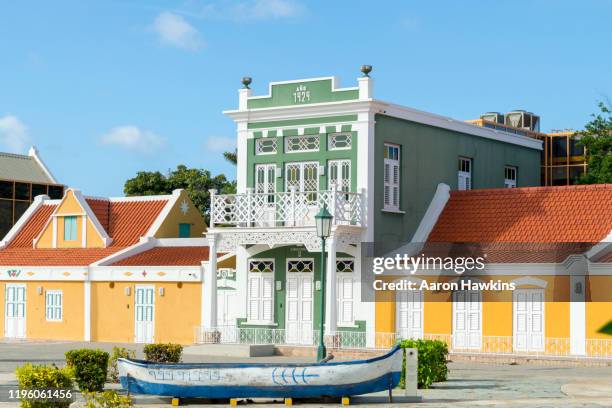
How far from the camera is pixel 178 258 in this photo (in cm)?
3788

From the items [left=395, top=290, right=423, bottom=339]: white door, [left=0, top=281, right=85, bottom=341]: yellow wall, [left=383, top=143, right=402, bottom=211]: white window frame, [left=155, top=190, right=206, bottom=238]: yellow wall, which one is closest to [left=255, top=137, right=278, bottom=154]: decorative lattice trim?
[left=383, top=143, right=402, bottom=211]: white window frame

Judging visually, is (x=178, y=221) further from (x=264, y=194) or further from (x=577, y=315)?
(x=577, y=315)

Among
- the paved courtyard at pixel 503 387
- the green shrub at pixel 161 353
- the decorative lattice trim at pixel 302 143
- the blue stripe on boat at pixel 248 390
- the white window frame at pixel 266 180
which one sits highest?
the decorative lattice trim at pixel 302 143

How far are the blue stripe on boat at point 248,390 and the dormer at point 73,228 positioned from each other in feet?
75.8

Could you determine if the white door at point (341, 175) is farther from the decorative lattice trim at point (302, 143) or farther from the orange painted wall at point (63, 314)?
the orange painted wall at point (63, 314)

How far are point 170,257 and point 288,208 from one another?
21.3 feet

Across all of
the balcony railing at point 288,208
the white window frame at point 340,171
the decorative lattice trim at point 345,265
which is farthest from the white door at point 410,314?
the white window frame at point 340,171

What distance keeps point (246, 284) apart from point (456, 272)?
6880 mm

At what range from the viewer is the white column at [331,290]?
3206 centimetres

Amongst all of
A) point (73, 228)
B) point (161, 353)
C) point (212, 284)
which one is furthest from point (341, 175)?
point (73, 228)

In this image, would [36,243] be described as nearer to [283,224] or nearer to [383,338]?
[283,224]

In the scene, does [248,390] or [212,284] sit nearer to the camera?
[248,390]

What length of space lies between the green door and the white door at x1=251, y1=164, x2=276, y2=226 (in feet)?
26.9

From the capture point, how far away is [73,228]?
4275 centimetres
